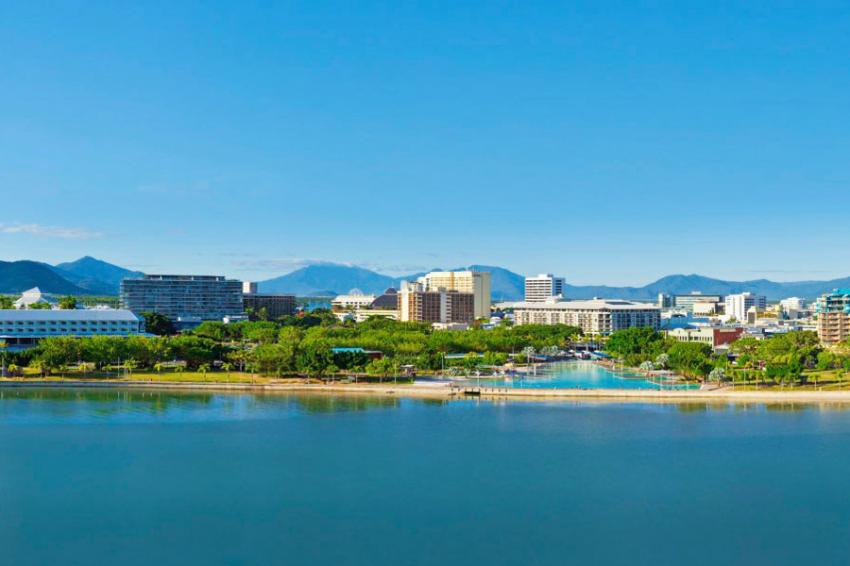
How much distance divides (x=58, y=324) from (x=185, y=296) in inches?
911

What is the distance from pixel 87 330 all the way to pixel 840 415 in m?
30.0

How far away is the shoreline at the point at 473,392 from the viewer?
22.6 metres

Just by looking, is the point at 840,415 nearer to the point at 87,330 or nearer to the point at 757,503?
the point at 757,503

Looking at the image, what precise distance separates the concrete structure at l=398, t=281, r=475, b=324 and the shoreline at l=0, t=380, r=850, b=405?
3948cm

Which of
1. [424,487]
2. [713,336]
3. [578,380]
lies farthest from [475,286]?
[424,487]

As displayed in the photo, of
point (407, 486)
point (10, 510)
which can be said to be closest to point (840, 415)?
point (407, 486)

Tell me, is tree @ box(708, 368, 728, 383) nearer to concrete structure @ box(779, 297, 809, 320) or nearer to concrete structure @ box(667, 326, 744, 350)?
concrete structure @ box(667, 326, 744, 350)

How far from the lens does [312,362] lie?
2589 centimetres

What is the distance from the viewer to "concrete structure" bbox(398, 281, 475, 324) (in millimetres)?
64900

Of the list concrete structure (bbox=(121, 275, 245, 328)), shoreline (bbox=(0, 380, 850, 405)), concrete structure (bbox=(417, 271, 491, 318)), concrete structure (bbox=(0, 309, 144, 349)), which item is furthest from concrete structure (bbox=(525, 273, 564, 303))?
shoreline (bbox=(0, 380, 850, 405))

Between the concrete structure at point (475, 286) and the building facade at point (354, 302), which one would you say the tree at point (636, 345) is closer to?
the concrete structure at point (475, 286)

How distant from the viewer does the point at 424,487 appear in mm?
13078

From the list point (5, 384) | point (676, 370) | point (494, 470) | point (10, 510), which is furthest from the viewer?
point (676, 370)

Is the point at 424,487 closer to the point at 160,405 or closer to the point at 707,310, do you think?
the point at 160,405
